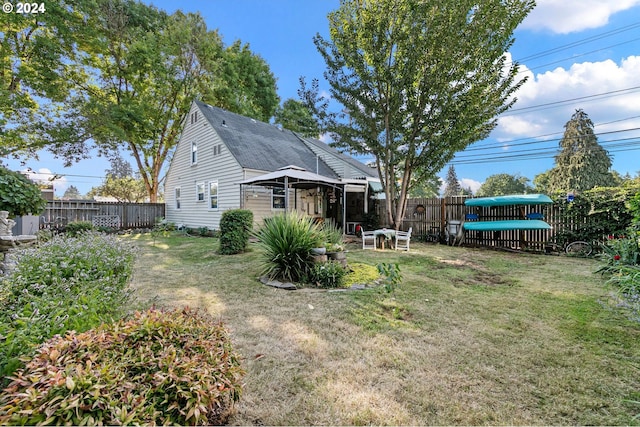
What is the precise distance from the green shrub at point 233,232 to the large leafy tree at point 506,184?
44290 millimetres

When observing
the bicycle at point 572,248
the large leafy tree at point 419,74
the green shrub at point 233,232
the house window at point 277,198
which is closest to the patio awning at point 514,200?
the bicycle at point 572,248

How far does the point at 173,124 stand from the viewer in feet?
72.8

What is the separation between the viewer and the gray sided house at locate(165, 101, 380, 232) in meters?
12.9

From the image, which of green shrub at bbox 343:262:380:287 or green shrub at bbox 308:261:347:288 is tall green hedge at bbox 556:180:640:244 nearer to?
green shrub at bbox 343:262:380:287

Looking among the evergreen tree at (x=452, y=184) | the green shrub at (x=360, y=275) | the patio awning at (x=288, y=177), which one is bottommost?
the green shrub at (x=360, y=275)

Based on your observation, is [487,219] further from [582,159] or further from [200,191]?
[582,159]

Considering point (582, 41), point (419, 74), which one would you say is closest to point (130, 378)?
point (419, 74)

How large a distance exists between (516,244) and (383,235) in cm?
471

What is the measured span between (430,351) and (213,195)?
522 inches

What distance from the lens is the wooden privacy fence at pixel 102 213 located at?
14.0 metres

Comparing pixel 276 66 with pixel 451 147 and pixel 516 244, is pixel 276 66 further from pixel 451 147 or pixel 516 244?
pixel 516 244

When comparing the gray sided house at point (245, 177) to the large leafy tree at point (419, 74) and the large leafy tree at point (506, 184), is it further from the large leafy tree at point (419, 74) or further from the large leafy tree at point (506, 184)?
the large leafy tree at point (506, 184)

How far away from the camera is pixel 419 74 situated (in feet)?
30.6

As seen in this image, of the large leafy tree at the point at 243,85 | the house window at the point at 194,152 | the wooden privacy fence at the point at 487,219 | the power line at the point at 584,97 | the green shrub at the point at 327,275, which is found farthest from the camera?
the large leafy tree at the point at 243,85
